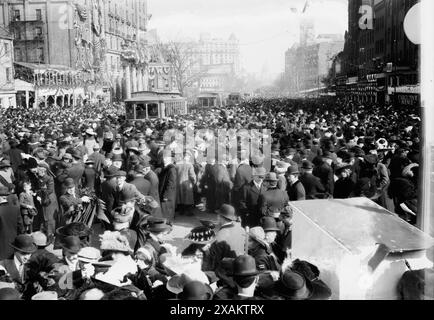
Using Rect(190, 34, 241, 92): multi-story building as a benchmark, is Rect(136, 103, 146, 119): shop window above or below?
below

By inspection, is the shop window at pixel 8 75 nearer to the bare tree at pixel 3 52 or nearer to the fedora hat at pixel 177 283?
the bare tree at pixel 3 52

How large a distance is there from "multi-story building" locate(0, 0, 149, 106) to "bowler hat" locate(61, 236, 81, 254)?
42.4 metres

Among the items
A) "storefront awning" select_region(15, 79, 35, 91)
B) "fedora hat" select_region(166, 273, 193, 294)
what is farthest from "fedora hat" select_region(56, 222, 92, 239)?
"storefront awning" select_region(15, 79, 35, 91)

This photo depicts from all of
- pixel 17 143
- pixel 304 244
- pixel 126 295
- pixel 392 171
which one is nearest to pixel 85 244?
pixel 126 295

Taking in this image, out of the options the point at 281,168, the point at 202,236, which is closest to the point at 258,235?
the point at 202,236

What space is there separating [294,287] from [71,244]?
253 cm

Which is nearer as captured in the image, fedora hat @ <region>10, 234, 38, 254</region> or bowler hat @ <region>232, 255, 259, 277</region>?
bowler hat @ <region>232, 255, 259, 277</region>

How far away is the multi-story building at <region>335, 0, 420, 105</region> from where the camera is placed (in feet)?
114

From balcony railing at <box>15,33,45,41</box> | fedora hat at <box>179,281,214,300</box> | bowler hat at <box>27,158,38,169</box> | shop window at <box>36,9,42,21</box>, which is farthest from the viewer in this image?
balcony railing at <box>15,33,45,41</box>

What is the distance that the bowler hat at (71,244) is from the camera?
5.62 meters

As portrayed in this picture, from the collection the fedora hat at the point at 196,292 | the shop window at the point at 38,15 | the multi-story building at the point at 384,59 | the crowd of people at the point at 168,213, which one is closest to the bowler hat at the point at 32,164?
the crowd of people at the point at 168,213

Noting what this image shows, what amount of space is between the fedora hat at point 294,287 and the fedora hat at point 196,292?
0.60 meters

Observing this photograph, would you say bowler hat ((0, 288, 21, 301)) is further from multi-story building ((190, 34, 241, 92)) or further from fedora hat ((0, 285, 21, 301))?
multi-story building ((190, 34, 241, 92))

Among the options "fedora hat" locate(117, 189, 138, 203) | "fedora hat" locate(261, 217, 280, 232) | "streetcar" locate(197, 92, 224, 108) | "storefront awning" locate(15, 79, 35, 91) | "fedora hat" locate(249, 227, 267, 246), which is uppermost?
"storefront awning" locate(15, 79, 35, 91)
